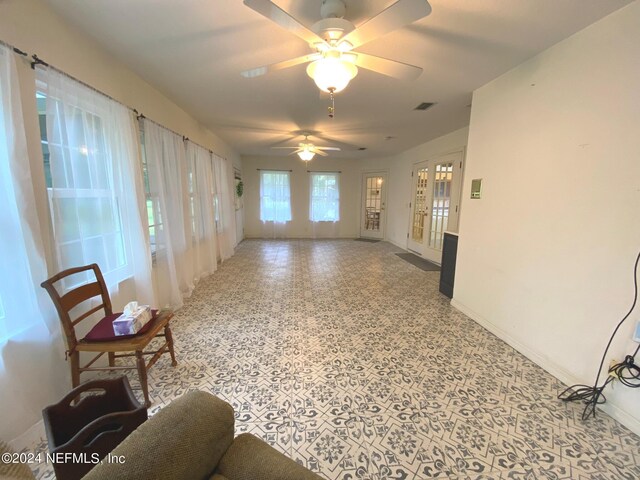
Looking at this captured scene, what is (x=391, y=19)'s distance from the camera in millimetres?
1222

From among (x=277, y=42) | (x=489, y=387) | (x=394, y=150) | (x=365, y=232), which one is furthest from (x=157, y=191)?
(x=365, y=232)

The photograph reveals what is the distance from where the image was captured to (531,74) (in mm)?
2148

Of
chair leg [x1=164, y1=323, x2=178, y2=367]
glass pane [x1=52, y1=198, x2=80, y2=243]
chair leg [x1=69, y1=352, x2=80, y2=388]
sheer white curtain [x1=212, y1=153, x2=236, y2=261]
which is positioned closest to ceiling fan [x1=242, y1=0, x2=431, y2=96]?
glass pane [x1=52, y1=198, x2=80, y2=243]

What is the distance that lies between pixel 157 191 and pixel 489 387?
3376 millimetres

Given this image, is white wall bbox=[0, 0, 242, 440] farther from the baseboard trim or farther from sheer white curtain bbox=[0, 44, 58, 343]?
the baseboard trim

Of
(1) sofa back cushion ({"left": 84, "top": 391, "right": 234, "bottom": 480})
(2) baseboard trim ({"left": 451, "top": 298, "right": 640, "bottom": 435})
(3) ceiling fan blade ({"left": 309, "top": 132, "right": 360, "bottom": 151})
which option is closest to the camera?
(1) sofa back cushion ({"left": 84, "top": 391, "right": 234, "bottom": 480})

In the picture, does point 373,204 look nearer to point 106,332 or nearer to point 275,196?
point 275,196

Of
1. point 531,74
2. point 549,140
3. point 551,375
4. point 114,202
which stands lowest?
point 551,375

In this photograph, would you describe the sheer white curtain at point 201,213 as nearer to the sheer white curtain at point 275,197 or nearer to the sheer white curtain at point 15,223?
the sheer white curtain at point 15,223

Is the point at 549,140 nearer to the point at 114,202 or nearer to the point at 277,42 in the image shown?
the point at 277,42

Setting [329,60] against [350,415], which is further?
[350,415]

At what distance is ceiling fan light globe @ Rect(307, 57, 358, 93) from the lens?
1510mm

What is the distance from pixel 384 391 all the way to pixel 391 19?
2.15 metres

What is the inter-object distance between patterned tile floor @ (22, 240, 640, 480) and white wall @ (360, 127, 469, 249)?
10.2 feet
